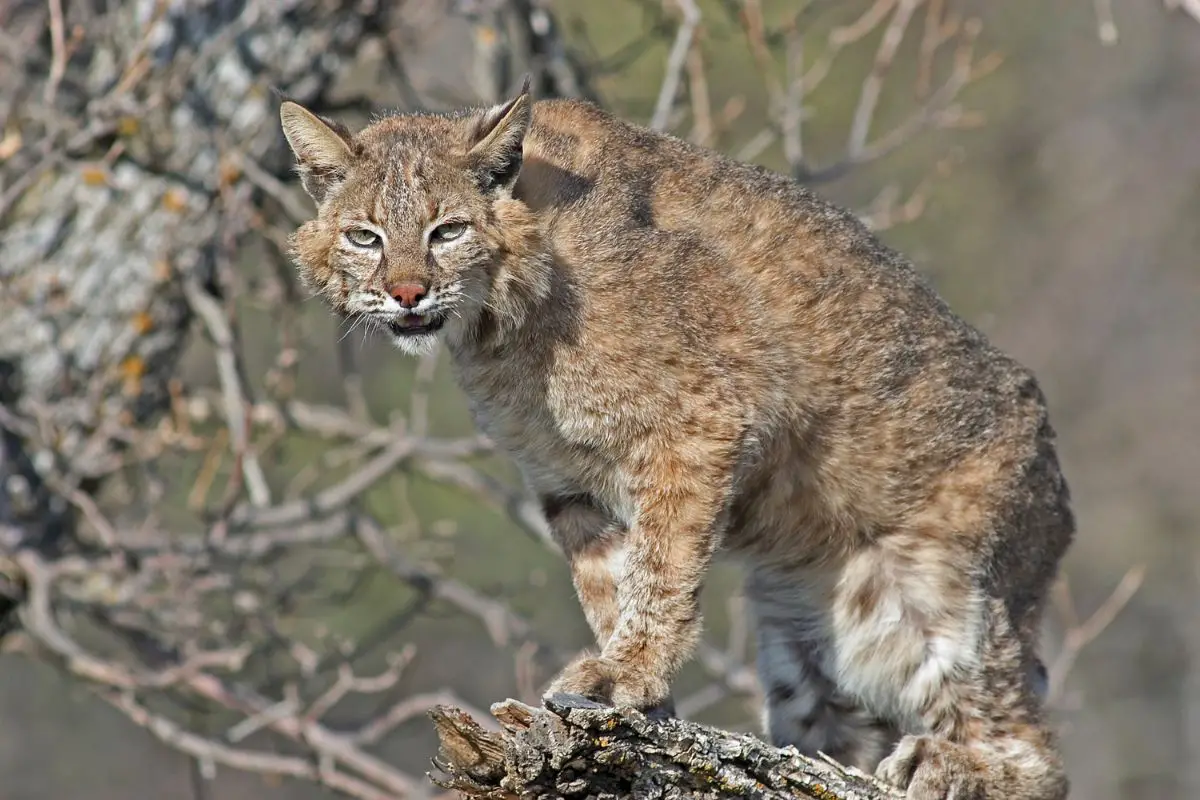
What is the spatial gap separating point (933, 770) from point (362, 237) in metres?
2.49

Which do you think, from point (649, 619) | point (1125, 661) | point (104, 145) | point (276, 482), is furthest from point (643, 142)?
point (1125, 661)

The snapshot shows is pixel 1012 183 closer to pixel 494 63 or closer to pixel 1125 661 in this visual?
pixel 1125 661

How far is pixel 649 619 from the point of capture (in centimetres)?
505

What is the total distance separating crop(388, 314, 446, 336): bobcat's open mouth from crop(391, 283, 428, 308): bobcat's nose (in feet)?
0.20

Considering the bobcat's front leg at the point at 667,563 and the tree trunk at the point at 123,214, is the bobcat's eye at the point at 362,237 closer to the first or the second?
the bobcat's front leg at the point at 667,563

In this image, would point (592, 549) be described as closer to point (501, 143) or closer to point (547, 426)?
point (547, 426)

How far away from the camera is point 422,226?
15.7 feet

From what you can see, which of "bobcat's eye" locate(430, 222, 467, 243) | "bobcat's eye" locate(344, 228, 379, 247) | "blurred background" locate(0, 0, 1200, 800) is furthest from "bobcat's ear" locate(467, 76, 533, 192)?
"blurred background" locate(0, 0, 1200, 800)

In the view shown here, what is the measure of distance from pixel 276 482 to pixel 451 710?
10.3m

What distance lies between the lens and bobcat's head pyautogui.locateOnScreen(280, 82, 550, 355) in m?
4.76

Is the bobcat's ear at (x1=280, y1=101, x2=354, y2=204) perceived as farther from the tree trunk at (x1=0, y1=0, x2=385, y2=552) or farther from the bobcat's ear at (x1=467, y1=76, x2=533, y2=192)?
the tree trunk at (x1=0, y1=0, x2=385, y2=552)

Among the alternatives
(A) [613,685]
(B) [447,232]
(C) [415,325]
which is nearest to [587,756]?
(A) [613,685]

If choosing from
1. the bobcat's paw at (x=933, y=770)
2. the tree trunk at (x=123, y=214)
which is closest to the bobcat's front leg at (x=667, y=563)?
the bobcat's paw at (x=933, y=770)

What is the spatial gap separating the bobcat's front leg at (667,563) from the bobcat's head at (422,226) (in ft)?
2.24
